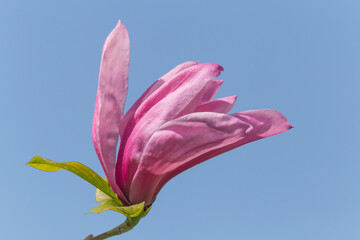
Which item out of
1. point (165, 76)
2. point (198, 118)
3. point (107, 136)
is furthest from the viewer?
point (165, 76)

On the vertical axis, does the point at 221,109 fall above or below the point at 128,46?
below

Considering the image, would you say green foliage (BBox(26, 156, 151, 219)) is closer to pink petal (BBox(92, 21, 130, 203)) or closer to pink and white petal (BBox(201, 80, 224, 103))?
pink petal (BBox(92, 21, 130, 203))

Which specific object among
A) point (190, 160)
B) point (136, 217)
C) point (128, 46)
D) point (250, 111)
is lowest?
point (136, 217)

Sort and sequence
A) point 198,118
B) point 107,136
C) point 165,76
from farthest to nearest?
point 165,76 < point 107,136 < point 198,118

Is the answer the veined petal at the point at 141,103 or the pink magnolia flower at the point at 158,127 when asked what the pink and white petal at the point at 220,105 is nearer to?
the pink magnolia flower at the point at 158,127

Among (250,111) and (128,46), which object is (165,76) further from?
(250,111)

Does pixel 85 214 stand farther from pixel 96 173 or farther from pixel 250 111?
pixel 250 111

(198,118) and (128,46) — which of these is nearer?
(198,118)

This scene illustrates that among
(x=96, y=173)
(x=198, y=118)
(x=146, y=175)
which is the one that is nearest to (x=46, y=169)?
(x=96, y=173)

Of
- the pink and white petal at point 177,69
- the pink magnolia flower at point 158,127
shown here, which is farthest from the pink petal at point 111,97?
the pink and white petal at point 177,69

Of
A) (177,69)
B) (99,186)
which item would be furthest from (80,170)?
(177,69)
